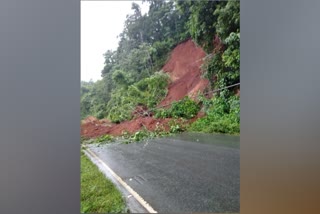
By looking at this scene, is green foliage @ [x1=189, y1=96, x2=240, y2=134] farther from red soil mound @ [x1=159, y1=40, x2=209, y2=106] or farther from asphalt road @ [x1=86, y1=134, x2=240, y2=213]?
red soil mound @ [x1=159, y1=40, x2=209, y2=106]

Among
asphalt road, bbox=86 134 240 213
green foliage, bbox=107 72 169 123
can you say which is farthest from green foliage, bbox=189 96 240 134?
green foliage, bbox=107 72 169 123

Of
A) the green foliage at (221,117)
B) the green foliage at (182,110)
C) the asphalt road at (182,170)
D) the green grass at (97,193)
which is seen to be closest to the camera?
the asphalt road at (182,170)

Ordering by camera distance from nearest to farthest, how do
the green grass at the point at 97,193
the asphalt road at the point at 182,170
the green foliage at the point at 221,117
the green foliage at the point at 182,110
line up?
1. the asphalt road at the point at 182,170
2. the green grass at the point at 97,193
3. the green foliage at the point at 221,117
4. the green foliage at the point at 182,110

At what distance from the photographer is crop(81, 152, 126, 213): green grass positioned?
12.0 feet

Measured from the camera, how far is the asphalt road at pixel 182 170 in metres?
3.55

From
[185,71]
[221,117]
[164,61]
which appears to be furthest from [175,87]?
[221,117]

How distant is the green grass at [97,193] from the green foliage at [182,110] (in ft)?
3.48

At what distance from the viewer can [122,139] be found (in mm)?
3920

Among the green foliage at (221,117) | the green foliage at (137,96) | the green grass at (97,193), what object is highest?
the green foliage at (137,96)

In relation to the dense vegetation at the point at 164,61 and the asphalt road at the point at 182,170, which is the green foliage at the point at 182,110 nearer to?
the dense vegetation at the point at 164,61

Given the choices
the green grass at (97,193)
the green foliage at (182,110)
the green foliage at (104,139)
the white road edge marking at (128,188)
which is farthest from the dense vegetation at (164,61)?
the green grass at (97,193)

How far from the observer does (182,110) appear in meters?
3.99

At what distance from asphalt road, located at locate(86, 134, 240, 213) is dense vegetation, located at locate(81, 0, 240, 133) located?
0.91 feet
